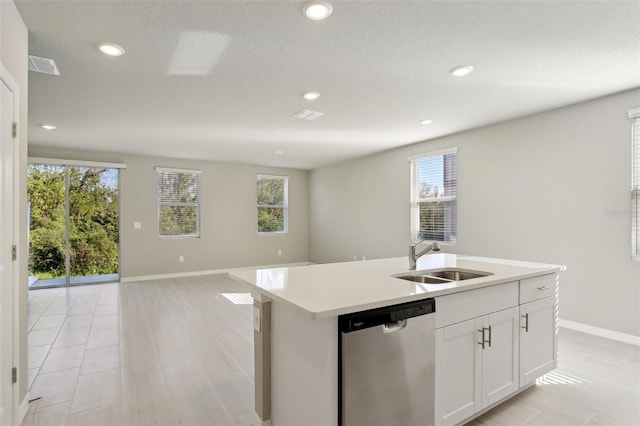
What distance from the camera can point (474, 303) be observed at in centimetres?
184

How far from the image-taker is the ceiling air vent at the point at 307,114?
3756mm

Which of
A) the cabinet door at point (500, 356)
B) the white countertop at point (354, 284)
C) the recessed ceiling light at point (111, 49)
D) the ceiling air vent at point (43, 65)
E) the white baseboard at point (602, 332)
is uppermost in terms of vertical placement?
the recessed ceiling light at point (111, 49)

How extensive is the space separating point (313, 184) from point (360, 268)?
596 cm

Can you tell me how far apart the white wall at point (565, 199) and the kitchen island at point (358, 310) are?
5.03ft

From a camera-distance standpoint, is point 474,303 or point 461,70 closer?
point 474,303

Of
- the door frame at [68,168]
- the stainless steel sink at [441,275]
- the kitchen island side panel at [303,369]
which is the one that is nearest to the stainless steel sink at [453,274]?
the stainless steel sink at [441,275]

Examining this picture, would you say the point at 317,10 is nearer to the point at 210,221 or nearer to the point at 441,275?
the point at 441,275

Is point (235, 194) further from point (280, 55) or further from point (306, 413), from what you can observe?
point (306, 413)

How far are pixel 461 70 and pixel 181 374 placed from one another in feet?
11.0

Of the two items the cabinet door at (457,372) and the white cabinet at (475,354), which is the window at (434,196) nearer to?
the white cabinet at (475,354)

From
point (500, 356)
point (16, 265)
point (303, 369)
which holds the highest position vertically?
point (16, 265)

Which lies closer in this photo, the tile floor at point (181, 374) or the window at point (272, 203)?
the tile floor at point (181, 374)

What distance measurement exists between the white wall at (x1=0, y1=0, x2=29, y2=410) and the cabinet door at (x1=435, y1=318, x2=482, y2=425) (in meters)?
2.43

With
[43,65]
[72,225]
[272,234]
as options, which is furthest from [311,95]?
[72,225]
